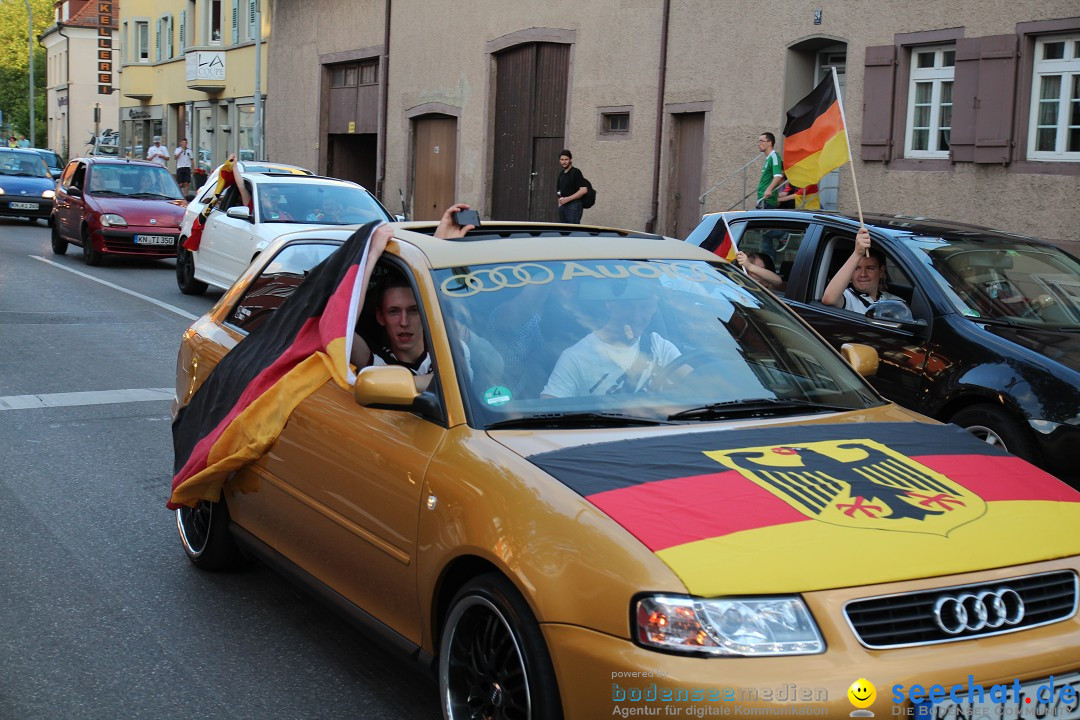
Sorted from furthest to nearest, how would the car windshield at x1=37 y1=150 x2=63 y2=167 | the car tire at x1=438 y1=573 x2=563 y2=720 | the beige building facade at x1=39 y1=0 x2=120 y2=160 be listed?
the beige building facade at x1=39 y1=0 x2=120 y2=160
the car windshield at x1=37 y1=150 x2=63 y2=167
the car tire at x1=438 y1=573 x2=563 y2=720

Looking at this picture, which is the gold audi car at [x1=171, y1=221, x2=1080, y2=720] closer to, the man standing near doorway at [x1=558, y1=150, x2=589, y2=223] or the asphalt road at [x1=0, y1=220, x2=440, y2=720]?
the asphalt road at [x1=0, y1=220, x2=440, y2=720]

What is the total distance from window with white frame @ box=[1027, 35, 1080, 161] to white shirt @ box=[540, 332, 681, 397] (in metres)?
12.1

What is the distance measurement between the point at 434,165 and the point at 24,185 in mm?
10834

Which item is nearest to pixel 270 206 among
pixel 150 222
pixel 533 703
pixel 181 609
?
pixel 150 222

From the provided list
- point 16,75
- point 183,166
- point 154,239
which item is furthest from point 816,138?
point 16,75

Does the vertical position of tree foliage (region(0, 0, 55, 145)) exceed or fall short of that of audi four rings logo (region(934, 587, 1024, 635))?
it exceeds it

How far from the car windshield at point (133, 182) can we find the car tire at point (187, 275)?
15.4 ft

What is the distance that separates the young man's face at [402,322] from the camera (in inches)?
179

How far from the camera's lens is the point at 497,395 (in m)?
3.93

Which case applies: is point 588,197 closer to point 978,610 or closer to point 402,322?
point 402,322

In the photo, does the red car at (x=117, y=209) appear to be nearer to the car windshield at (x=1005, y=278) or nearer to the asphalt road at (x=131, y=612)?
the asphalt road at (x=131, y=612)

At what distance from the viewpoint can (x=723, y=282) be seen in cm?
478

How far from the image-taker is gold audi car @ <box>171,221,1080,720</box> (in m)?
2.99

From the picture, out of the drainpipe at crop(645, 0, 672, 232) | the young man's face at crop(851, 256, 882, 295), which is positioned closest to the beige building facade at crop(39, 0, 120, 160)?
the drainpipe at crop(645, 0, 672, 232)
